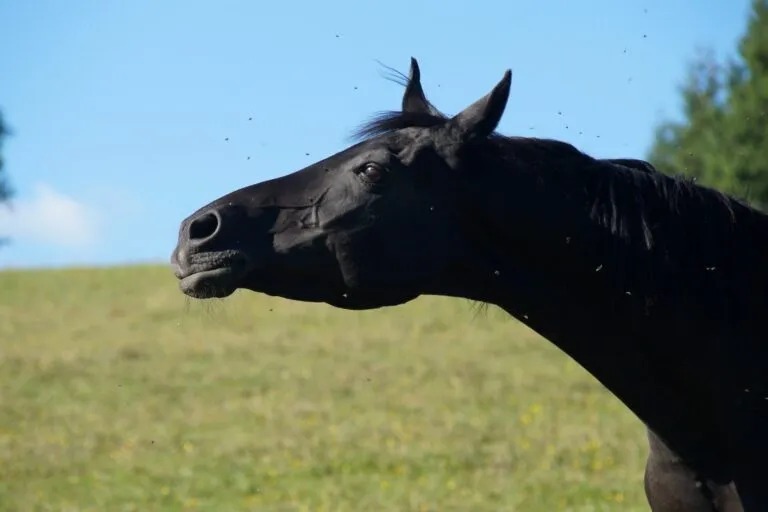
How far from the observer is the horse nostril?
409cm

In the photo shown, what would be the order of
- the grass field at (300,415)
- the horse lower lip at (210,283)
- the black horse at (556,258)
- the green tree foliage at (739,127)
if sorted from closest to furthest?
the horse lower lip at (210,283) → the black horse at (556,258) → the grass field at (300,415) → the green tree foliage at (739,127)

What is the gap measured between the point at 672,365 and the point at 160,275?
2398cm

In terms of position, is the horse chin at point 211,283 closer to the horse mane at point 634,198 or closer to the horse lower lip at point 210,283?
the horse lower lip at point 210,283

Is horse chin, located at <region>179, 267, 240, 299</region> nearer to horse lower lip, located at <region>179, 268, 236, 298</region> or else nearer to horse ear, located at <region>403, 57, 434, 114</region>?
horse lower lip, located at <region>179, 268, 236, 298</region>

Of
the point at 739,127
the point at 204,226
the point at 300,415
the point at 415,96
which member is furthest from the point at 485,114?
the point at 739,127

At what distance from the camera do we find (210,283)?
4.07 m

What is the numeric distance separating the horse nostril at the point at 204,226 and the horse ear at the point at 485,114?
2.98 ft

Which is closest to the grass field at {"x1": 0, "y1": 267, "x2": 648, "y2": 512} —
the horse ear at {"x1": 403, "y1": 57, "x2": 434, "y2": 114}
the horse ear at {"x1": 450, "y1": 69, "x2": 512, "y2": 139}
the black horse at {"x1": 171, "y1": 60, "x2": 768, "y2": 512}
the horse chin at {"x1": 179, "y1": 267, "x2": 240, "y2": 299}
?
the horse chin at {"x1": 179, "y1": 267, "x2": 240, "y2": 299}

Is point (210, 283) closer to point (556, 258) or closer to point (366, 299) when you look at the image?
point (366, 299)

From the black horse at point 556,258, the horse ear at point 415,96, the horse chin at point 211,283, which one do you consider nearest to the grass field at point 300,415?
the horse chin at point 211,283

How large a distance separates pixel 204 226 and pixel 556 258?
1236 millimetres

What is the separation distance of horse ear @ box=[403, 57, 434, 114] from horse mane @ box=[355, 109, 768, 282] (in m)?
0.15

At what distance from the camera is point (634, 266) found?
4234 mm

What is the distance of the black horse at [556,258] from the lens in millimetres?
4215
